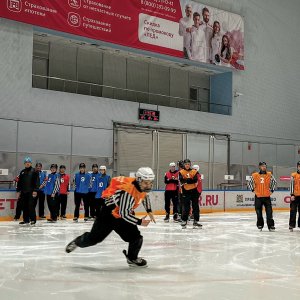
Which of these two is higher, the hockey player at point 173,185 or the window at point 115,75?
the window at point 115,75

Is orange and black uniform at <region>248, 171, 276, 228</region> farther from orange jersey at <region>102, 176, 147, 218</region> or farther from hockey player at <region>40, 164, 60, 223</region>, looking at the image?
orange jersey at <region>102, 176, 147, 218</region>

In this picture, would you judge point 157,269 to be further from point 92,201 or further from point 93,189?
point 92,201

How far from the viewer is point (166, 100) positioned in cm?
2895

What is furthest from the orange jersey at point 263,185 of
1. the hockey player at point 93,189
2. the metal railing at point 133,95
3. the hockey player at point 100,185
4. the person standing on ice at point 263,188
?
the metal railing at point 133,95

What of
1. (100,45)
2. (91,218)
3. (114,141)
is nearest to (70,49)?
(100,45)

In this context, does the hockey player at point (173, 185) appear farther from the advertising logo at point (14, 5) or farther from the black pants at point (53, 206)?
the advertising logo at point (14, 5)

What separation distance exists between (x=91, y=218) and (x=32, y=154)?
6.08 m

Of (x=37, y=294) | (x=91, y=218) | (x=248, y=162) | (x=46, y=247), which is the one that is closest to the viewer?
A: (x=37, y=294)

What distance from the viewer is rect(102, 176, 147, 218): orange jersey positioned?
20.7 feet

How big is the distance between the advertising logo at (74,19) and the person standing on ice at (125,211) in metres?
17.6

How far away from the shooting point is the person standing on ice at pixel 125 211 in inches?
247

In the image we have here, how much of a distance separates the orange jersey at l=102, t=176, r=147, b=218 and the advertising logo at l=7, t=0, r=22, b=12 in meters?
16.5

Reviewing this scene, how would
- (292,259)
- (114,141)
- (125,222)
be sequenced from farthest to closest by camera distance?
(114,141) → (292,259) → (125,222)

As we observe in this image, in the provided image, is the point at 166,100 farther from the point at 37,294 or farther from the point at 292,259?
the point at 37,294
